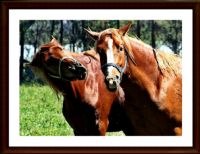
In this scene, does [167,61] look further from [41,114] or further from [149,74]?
[41,114]

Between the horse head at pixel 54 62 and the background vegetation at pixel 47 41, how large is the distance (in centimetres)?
3

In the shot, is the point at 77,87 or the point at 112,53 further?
the point at 77,87

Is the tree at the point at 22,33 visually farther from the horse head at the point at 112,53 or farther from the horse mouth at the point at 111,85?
the horse mouth at the point at 111,85

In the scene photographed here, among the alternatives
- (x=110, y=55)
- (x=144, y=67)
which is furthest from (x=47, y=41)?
(x=144, y=67)

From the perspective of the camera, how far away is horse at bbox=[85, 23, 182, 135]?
3.60m

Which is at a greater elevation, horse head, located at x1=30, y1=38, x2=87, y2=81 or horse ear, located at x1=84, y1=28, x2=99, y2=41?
horse ear, located at x1=84, y1=28, x2=99, y2=41

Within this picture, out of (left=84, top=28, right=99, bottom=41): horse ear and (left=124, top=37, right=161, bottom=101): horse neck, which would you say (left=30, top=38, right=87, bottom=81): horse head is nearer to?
(left=84, top=28, right=99, bottom=41): horse ear

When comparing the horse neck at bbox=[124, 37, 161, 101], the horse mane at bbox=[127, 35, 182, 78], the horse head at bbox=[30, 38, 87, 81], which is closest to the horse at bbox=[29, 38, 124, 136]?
the horse head at bbox=[30, 38, 87, 81]

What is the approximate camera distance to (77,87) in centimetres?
367

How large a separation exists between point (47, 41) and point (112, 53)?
1.10ft

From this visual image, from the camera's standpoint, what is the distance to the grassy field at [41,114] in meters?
3.63

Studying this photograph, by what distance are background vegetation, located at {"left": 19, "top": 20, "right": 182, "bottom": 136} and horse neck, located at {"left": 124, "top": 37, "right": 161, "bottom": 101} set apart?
0.13ft
